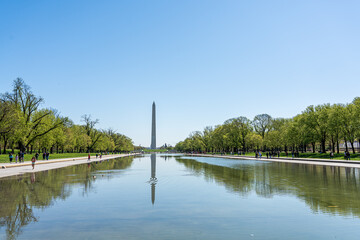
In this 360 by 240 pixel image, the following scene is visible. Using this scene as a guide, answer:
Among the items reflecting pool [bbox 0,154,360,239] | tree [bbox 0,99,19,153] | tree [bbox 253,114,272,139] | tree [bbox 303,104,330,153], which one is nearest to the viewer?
reflecting pool [bbox 0,154,360,239]

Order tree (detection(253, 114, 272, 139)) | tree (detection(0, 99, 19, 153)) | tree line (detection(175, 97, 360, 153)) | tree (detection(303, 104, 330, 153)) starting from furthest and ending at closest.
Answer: tree (detection(253, 114, 272, 139)) < tree (detection(303, 104, 330, 153)) < tree line (detection(175, 97, 360, 153)) < tree (detection(0, 99, 19, 153))

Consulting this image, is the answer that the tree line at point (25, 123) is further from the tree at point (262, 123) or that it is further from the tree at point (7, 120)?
the tree at point (262, 123)

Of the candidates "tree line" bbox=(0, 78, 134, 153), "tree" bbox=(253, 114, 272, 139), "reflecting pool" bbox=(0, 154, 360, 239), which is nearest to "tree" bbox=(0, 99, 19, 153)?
"tree line" bbox=(0, 78, 134, 153)

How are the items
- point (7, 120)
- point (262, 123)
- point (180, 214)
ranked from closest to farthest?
point (180, 214) < point (7, 120) < point (262, 123)

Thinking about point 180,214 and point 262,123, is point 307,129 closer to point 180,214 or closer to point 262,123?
point 262,123

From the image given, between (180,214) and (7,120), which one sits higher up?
(7,120)

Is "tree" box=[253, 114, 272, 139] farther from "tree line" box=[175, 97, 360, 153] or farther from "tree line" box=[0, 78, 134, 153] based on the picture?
"tree line" box=[0, 78, 134, 153]

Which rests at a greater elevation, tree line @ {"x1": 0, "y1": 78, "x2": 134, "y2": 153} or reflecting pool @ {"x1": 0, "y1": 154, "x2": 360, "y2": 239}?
tree line @ {"x1": 0, "y1": 78, "x2": 134, "y2": 153}

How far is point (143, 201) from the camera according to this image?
40.5 feet

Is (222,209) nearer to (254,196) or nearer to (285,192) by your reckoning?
(254,196)

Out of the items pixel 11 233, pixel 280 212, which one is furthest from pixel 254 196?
pixel 11 233

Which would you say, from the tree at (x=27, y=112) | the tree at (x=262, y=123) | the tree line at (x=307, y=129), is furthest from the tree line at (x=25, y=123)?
the tree at (x=262, y=123)

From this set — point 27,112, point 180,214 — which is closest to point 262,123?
point 27,112

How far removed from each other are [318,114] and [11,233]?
68.8 metres
